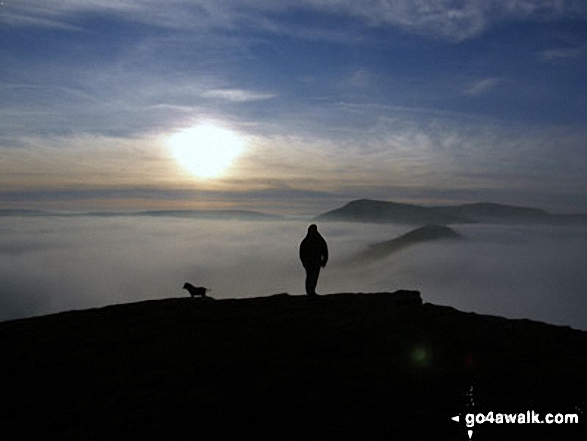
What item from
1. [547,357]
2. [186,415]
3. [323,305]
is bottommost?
[186,415]

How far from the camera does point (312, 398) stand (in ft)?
38.2

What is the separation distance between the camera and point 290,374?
43.1ft

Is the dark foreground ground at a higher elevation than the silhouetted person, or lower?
lower

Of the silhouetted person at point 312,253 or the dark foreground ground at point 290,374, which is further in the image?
the silhouetted person at point 312,253

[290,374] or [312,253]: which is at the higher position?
[312,253]

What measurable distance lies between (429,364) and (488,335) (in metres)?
3.87

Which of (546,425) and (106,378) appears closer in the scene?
(546,425)

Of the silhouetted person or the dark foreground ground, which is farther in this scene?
the silhouetted person

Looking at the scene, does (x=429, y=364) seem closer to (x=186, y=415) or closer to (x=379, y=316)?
(x=379, y=316)

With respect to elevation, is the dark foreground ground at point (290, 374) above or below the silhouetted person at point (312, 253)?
below

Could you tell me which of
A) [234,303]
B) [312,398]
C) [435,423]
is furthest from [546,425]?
[234,303]

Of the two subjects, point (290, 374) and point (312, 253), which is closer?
point (290, 374)

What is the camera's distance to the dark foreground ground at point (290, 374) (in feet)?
34.4

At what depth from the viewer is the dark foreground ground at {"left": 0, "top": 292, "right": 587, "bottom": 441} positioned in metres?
10.5
